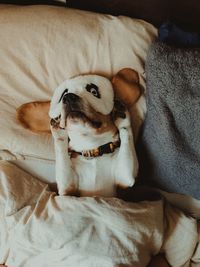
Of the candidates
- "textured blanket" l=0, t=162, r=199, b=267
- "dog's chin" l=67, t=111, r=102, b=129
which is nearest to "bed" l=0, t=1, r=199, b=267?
"textured blanket" l=0, t=162, r=199, b=267

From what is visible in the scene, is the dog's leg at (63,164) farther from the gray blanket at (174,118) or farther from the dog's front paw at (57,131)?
the gray blanket at (174,118)

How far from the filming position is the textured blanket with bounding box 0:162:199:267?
3.39 ft

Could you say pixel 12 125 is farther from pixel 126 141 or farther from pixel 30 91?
pixel 126 141

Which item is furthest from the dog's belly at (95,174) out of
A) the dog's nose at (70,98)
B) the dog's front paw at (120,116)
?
the dog's nose at (70,98)

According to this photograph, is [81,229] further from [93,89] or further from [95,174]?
[93,89]

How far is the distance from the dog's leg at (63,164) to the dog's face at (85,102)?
0.07 m

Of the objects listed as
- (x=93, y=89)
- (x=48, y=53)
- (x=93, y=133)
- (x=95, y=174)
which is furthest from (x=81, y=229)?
(x=48, y=53)

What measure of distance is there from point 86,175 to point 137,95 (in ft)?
0.97

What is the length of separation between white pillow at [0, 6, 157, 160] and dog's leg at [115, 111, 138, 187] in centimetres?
15

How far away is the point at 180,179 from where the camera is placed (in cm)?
114

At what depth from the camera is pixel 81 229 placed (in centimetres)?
104

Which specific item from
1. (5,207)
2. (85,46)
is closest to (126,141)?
(85,46)

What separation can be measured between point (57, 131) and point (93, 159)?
5.5 inches

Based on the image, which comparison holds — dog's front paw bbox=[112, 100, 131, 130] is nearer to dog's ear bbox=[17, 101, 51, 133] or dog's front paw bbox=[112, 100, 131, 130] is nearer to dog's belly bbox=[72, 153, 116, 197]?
dog's belly bbox=[72, 153, 116, 197]
